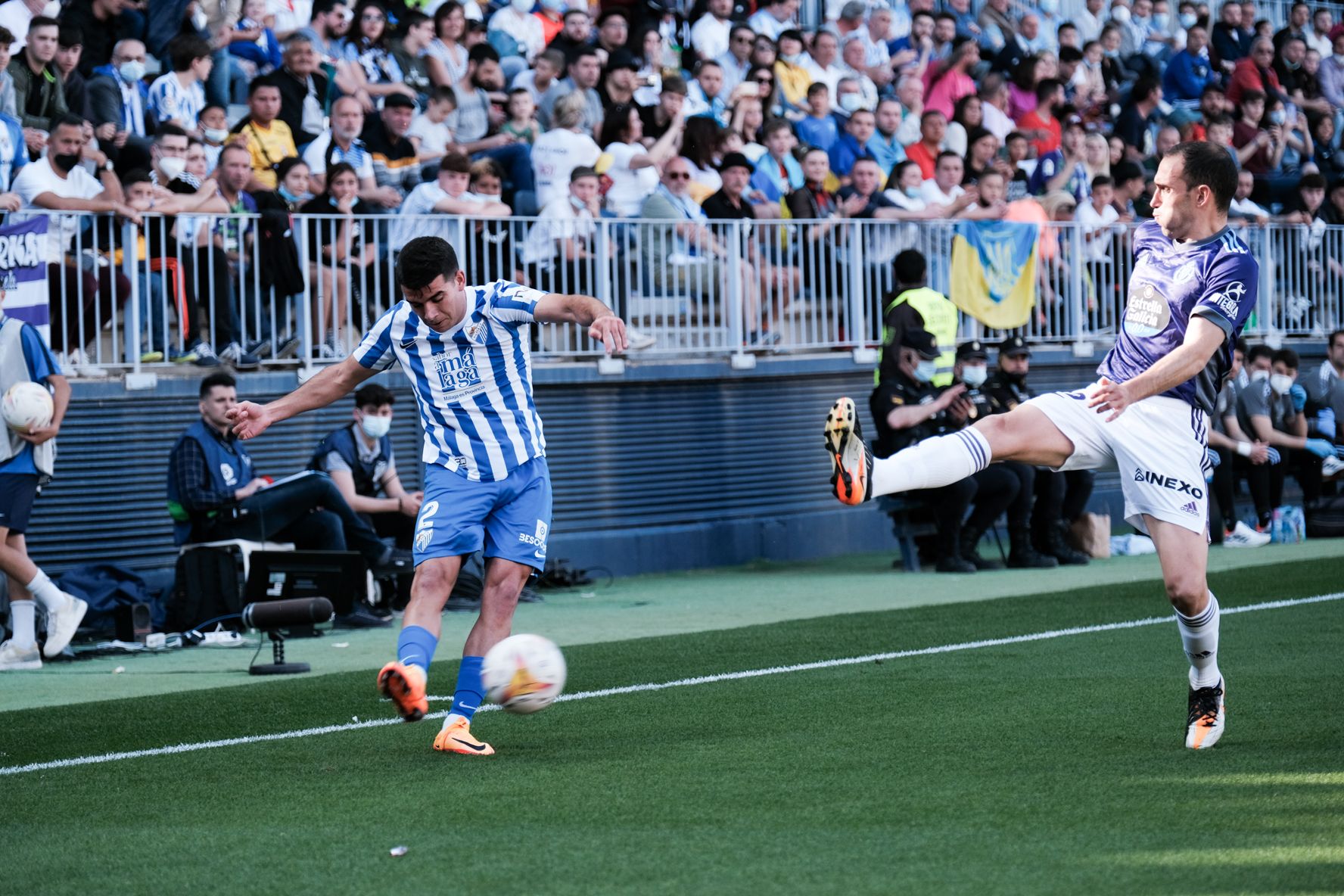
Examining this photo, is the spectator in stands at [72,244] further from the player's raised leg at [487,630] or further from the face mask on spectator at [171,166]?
the player's raised leg at [487,630]

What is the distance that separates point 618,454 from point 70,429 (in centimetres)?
486

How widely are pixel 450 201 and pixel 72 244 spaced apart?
3247 millimetres

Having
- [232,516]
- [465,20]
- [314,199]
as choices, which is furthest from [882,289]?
[232,516]

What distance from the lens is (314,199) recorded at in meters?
14.5

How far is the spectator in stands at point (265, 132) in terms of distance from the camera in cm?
1503

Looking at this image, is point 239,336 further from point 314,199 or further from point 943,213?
point 943,213

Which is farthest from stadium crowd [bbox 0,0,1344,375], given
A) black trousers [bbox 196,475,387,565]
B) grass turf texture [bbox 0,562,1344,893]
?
grass turf texture [bbox 0,562,1344,893]

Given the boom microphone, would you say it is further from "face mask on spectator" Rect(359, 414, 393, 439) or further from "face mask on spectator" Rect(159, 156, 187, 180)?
"face mask on spectator" Rect(159, 156, 187, 180)

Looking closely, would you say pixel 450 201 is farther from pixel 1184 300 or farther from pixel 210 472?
pixel 1184 300

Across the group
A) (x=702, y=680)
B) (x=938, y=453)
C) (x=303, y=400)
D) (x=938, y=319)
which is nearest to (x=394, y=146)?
(x=938, y=319)

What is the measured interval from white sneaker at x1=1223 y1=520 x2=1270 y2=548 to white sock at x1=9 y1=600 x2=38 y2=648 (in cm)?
1110

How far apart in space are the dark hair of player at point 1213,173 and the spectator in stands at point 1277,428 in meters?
11.8

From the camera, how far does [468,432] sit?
749cm

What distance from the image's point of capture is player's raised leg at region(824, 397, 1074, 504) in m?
6.94
